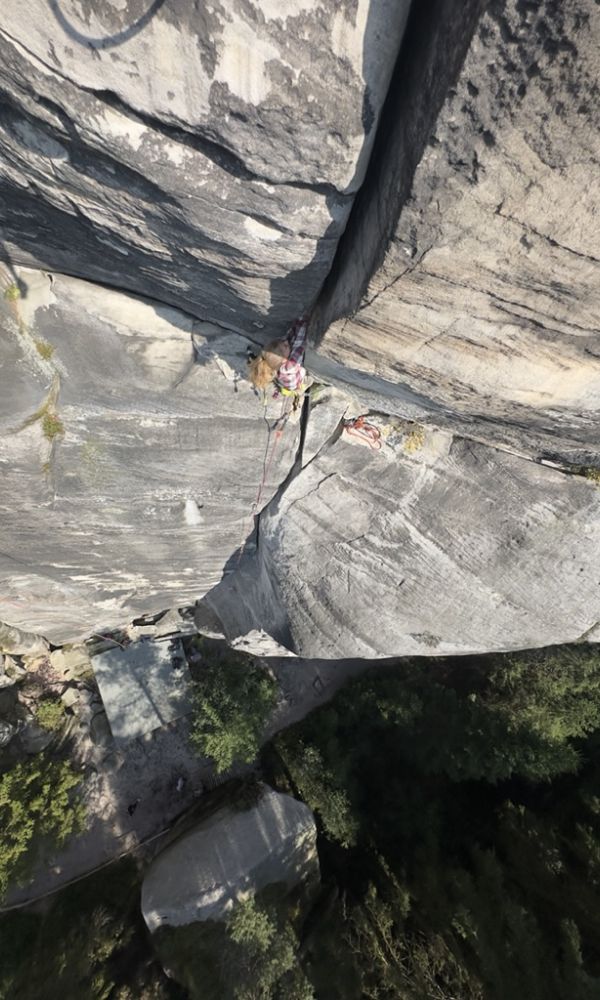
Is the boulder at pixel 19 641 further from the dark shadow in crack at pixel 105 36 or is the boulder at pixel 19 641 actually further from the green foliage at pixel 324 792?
the dark shadow in crack at pixel 105 36

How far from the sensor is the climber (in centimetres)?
374

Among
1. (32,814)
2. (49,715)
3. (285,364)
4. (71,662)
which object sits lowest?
(32,814)

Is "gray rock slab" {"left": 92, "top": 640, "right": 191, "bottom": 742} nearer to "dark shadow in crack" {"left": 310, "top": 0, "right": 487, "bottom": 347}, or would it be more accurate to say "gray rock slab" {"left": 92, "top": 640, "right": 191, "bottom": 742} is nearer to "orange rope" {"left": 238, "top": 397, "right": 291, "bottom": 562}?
"orange rope" {"left": 238, "top": 397, "right": 291, "bottom": 562}

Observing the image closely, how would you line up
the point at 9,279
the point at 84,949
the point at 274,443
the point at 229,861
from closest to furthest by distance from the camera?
1. the point at 9,279
2. the point at 274,443
3. the point at 84,949
4. the point at 229,861

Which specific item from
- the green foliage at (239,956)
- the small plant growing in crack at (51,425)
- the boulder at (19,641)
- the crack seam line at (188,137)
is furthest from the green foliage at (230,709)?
the crack seam line at (188,137)

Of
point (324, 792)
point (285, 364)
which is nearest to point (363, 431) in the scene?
point (285, 364)

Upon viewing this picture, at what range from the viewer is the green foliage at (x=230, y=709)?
8.66 metres

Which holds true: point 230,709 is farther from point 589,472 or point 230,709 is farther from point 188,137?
point 188,137

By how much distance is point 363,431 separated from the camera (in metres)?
4.68

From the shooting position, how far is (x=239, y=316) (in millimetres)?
3648

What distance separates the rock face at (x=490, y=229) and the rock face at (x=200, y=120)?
0.26 metres

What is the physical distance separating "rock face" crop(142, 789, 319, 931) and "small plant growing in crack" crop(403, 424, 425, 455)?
8.20 meters

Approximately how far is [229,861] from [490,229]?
34.3 ft

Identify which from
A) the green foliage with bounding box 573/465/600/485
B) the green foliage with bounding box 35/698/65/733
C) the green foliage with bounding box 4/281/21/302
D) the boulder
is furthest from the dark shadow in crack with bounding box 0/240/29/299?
the green foliage with bounding box 35/698/65/733
